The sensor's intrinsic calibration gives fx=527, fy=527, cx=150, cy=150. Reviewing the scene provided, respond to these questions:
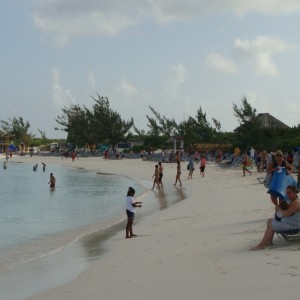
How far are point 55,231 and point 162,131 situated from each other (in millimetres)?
62870

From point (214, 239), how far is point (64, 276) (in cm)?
276

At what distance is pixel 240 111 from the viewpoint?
140 ft

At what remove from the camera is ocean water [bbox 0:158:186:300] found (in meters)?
8.19

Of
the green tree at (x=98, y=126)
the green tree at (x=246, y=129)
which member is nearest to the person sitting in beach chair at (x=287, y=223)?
the green tree at (x=246, y=129)

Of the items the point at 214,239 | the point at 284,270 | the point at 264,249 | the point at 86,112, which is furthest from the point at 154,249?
the point at 86,112

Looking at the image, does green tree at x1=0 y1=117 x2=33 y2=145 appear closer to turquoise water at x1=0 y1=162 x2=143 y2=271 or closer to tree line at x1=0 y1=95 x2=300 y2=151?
tree line at x1=0 y1=95 x2=300 y2=151

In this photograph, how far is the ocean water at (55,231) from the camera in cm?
819

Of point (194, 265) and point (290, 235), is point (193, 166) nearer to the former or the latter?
point (290, 235)

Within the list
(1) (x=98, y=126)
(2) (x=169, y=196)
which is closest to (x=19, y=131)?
(1) (x=98, y=126)

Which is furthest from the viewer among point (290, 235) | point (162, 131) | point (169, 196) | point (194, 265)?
point (162, 131)

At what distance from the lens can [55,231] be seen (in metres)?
14.4

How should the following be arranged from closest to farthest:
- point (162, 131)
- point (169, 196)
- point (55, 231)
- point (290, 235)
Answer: point (290, 235) → point (55, 231) → point (169, 196) → point (162, 131)

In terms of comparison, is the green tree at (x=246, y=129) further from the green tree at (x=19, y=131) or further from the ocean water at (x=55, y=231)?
the green tree at (x=19, y=131)

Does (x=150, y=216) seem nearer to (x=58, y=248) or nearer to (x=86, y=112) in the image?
(x=58, y=248)
